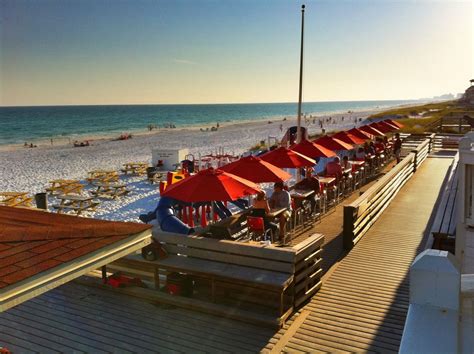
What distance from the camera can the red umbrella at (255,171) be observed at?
8.51 metres

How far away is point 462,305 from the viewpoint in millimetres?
2162

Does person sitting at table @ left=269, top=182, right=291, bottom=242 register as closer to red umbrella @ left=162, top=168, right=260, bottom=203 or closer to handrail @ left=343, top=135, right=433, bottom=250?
handrail @ left=343, top=135, right=433, bottom=250

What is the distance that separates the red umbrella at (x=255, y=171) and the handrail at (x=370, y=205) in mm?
1515

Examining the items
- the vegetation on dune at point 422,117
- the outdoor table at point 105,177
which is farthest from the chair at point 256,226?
the vegetation on dune at point 422,117

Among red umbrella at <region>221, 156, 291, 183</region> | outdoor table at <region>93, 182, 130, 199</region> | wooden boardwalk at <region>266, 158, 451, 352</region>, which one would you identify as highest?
red umbrella at <region>221, 156, 291, 183</region>

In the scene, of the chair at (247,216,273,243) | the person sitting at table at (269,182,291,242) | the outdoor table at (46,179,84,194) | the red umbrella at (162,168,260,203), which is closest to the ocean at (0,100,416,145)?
the outdoor table at (46,179,84,194)

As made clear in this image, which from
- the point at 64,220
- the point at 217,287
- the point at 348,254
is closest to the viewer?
the point at 64,220

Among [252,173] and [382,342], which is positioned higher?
[252,173]

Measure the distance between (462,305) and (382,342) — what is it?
3.05 meters

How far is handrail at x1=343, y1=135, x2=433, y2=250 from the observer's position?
7902 mm

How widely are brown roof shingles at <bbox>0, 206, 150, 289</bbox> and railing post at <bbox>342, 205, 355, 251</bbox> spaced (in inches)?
189

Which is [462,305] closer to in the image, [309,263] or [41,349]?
[309,263]

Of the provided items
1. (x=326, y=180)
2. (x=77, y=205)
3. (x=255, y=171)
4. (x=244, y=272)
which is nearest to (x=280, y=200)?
(x=255, y=171)

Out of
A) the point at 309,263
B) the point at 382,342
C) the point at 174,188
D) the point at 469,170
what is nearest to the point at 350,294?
the point at 309,263
